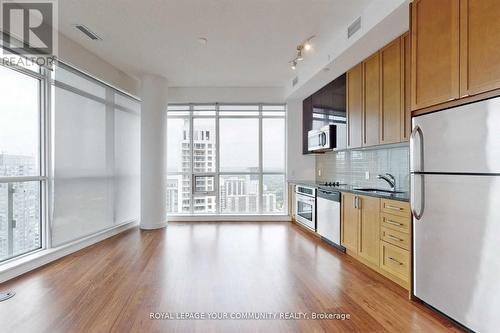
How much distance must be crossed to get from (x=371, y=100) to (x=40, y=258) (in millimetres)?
4639

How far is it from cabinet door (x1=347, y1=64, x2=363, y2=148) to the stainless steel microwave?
0.42m

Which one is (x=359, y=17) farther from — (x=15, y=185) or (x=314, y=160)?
(x=15, y=185)

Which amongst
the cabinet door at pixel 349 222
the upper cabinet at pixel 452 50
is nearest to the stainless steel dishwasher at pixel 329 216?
the cabinet door at pixel 349 222

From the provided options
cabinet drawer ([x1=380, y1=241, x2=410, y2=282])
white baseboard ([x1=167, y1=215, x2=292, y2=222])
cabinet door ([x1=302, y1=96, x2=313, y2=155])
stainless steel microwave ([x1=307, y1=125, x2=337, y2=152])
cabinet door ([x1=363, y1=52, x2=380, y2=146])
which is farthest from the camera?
white baseboard ([x1=167, y1=215, x2=292, y2=222])

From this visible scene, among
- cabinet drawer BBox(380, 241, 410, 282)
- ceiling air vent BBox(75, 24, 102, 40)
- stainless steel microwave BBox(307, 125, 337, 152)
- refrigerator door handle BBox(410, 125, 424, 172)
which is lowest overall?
cabinet drawer BBox(380, 241, 410, 282)

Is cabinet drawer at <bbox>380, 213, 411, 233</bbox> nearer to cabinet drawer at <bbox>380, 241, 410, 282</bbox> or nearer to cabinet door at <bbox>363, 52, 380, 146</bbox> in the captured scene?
cabinet drawer at <bbox>380, 241, 410, 282</bbox>

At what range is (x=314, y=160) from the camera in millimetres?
6039

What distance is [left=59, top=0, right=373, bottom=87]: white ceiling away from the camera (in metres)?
2.95

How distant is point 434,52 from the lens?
2172 mm

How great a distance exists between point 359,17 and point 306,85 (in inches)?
73.5

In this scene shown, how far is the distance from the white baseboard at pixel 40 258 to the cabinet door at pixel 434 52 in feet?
14.5

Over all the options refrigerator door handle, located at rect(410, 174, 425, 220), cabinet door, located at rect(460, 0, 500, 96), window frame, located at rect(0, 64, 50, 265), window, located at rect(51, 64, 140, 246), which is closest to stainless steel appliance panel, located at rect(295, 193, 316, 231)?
refrigerator door handle, located at rect(410, 174, 425, 220)

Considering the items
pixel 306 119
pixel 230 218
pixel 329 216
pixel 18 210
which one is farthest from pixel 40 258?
pixel 306 119

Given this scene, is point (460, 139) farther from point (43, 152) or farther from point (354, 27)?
point (43, 152)
